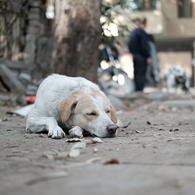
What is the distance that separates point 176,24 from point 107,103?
20165 millimetres

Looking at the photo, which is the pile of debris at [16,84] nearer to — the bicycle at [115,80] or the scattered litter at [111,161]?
the bicycle at [115,80]

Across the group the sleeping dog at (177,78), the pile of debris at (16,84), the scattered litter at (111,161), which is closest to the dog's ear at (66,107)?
the scattered litter at (111,161)

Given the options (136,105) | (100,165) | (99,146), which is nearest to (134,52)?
(136,105)

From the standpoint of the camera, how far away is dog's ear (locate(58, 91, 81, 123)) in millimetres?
3822

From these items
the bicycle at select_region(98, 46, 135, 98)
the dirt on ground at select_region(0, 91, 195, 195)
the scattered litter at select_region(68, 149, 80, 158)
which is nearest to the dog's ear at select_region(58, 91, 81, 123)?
the dirt on ground at select_region(0, 91, 195, 195)

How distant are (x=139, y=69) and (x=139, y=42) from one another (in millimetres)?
799

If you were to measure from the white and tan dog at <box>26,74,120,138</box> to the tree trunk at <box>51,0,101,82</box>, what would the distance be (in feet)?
12.4

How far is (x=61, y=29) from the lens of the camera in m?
8.22

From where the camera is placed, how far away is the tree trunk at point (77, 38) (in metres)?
7.92

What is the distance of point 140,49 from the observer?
11.1m

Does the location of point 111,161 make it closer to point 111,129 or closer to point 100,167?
point 100,167

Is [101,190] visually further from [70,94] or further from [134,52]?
[134,52]

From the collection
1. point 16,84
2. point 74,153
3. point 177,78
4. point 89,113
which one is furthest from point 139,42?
point 74,153

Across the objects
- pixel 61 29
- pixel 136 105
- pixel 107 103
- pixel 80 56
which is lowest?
pixel 136 105
